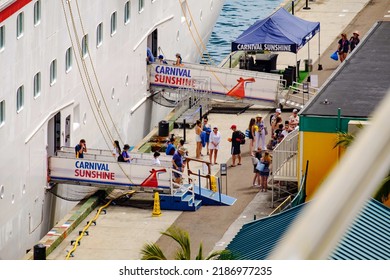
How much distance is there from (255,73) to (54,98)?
10486mm

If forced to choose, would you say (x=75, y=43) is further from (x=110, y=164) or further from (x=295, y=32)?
(x=295, y=32)

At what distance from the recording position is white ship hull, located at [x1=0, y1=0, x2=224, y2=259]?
82.0 feet

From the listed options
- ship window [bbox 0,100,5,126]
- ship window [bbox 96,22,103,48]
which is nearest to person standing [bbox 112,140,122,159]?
ship window [bbox 0,100,5,126]

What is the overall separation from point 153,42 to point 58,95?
11.3 metres

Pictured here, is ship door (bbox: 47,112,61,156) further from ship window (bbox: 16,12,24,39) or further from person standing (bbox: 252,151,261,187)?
person standing (bbox: 252,151,261,187)

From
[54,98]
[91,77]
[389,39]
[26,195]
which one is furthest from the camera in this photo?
[389,39]

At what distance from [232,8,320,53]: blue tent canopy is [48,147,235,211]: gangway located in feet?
36.2

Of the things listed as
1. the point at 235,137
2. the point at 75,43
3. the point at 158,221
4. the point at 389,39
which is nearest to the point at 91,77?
the point at 75,43

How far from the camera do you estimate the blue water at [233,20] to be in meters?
73.1

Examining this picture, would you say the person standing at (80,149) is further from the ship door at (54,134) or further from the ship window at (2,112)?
the ship window at (2,112)

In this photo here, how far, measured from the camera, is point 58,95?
28484 mm

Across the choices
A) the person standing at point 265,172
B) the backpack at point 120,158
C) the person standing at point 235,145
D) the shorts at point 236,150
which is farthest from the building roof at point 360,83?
the backpack at point 120,158

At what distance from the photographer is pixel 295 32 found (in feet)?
127

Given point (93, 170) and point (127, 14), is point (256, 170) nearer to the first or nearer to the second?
point (93, 170)
